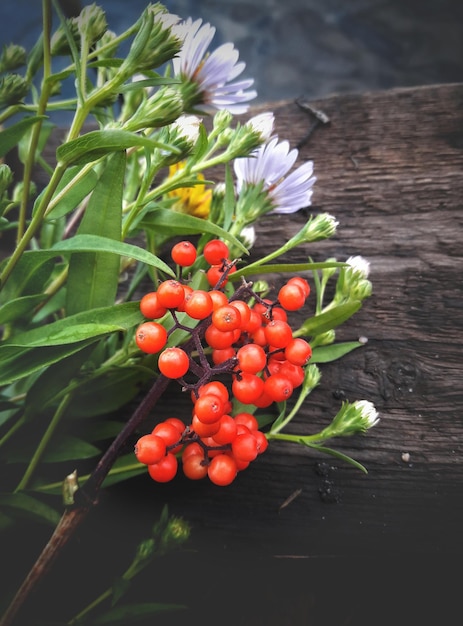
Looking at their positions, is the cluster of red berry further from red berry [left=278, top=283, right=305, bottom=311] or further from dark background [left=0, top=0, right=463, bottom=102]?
dark background [left=0, top=0, right=463, bottom=102]

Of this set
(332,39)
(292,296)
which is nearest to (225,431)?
(292,296)

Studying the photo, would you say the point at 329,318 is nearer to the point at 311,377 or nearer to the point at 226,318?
the point at 311,377

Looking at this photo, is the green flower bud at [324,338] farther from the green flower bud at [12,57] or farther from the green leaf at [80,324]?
the green flower bud at [12,57]

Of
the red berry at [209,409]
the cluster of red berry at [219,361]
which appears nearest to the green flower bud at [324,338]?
the cluster of red berry at [219,361]

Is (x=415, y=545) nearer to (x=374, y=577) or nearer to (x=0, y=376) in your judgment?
(x=374, y=577)

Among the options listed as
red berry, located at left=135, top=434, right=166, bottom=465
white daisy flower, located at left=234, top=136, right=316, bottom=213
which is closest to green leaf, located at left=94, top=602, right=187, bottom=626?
red berry, located at left=135, top=434, right=166, bottom=465

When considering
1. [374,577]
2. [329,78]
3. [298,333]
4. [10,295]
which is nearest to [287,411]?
[298,333]

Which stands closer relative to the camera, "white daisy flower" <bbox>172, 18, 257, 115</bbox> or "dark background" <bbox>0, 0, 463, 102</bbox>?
"white daisy flower" <bbox>172, 18, 257, 115</bbox>
